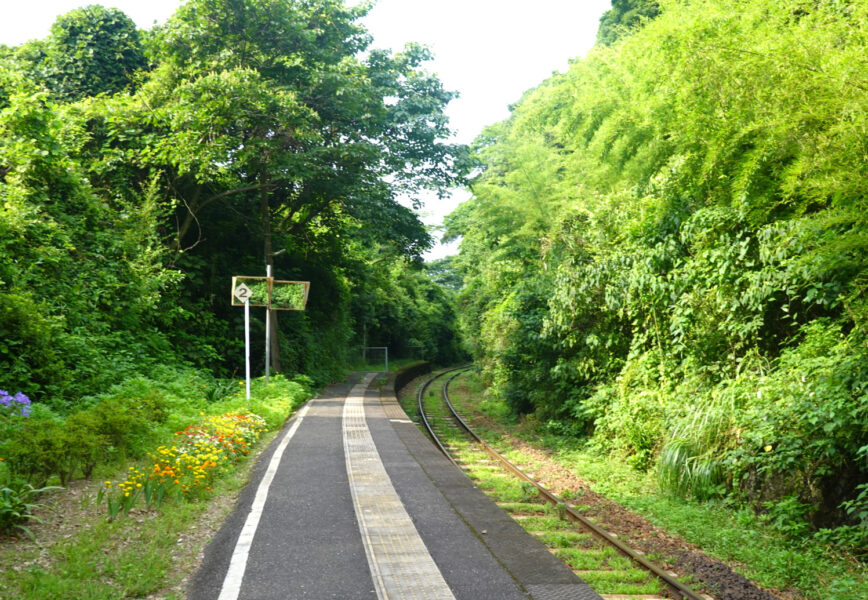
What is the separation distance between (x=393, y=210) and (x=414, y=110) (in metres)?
4.08

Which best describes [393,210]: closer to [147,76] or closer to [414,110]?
[414,110]

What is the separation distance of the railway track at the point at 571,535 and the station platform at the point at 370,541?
21.2 inches

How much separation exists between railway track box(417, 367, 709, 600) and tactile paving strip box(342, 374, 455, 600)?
150cm

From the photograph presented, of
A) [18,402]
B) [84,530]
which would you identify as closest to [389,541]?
[84,530]

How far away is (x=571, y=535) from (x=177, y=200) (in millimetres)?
14040

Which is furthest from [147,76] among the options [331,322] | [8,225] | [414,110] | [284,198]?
[331,322]

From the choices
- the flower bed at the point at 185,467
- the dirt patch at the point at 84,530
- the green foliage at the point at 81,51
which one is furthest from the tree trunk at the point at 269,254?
the dirt patch at the point at 84,530

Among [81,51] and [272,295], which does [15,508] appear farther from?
[81,51]

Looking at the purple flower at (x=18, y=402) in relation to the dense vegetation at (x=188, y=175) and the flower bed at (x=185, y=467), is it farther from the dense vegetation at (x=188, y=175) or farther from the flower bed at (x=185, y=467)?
the flower bed at (x=185, y=467)

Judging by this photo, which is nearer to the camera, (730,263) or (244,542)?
(244,542)

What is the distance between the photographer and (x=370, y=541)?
499 centimetres

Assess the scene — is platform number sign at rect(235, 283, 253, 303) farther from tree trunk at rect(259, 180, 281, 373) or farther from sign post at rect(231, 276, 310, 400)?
tree trunk at rect(259, 180, 281, 373)

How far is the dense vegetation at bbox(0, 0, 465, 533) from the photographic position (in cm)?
884

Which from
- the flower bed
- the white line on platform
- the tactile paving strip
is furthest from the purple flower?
the tactile paving strip
